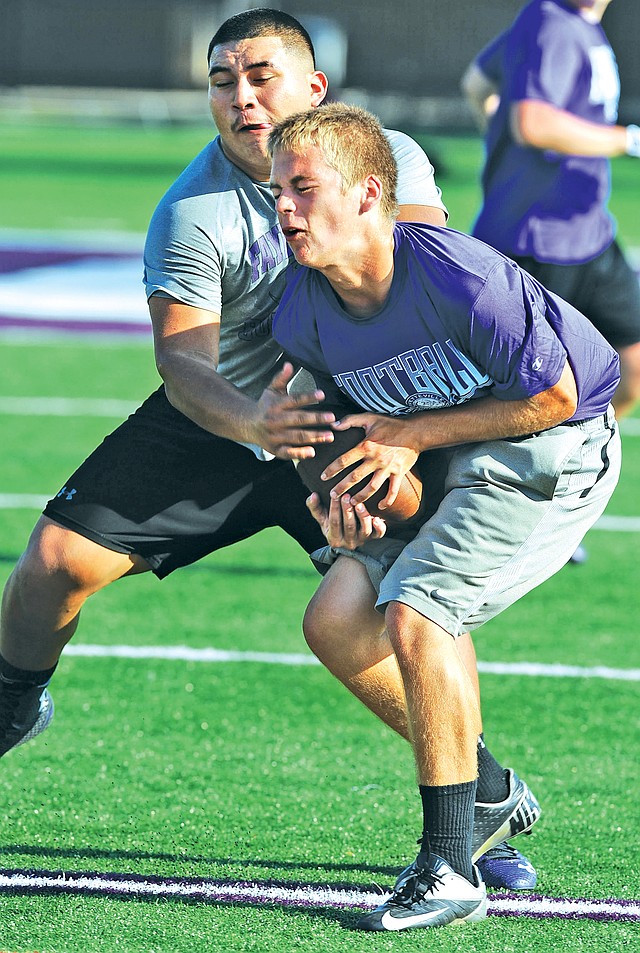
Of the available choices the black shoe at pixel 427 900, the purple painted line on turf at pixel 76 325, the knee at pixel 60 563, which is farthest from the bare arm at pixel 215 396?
the purple painted line on turf at pixel 76 325

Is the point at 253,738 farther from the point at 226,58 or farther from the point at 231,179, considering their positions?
the point at 226,58

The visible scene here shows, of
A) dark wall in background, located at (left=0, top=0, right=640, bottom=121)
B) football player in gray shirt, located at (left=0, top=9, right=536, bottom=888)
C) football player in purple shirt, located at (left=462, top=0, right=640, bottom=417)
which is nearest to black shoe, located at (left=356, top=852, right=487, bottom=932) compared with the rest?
football player in gray shirt, located at (left=0, top=9, right=536, bottom=888)

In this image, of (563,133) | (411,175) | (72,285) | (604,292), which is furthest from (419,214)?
(72,285)

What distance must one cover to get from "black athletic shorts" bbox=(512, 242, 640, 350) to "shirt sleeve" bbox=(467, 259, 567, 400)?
294cm

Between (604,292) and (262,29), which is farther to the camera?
(604,292)

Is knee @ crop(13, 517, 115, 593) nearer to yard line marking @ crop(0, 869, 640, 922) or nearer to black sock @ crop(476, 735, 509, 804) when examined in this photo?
yard line marking @ crop(0, 869, 640, 922)

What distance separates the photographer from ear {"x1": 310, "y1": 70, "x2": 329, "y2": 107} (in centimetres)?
393

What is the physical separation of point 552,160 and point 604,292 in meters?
0.64

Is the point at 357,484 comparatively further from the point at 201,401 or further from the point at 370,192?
the point at 370,192

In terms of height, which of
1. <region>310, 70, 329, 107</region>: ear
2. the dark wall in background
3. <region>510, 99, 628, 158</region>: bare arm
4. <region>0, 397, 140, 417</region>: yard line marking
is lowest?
the dark wall in background

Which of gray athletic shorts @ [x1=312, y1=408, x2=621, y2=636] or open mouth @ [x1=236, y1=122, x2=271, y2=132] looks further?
open mouth @ [x1=236, y1=122, x2=271, y2=132]

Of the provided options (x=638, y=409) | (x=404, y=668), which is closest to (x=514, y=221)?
(x=404, y=668)

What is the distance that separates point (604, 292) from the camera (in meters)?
6.09

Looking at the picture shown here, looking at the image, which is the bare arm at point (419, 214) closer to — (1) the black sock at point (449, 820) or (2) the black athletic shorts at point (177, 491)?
(2) the black athletic shorts at point (177, 491)
